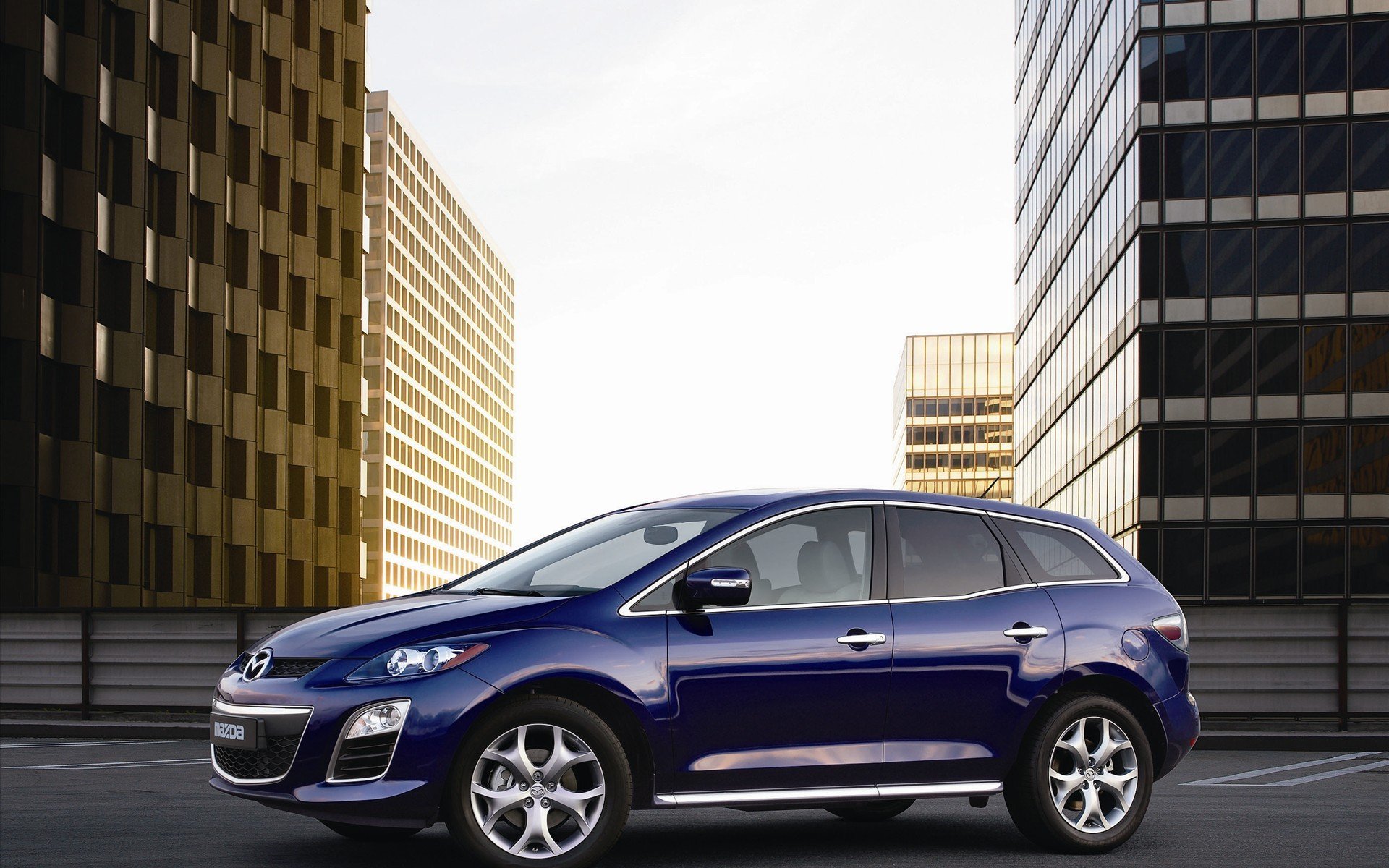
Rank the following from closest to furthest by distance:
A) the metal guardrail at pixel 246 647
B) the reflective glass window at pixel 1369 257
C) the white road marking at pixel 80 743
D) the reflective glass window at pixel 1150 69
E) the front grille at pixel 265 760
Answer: the front grille at pixel 265 760
the white road marking at pixel 80 743
the metal guardrail at pixel 246 647
the reflective glass window at pixel 1369 257
the reflective glass window at pixel 1150 69

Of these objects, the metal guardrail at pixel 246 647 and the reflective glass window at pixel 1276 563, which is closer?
the metal guardrail at pixel 246 647

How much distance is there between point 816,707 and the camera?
6438 millimetres

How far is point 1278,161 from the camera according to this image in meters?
44.0

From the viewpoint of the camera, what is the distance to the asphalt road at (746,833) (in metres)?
6.67

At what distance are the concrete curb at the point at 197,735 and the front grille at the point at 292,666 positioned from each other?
30.7ft

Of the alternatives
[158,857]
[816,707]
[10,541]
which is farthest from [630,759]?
[10,541]

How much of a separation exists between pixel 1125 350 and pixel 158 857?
42880mm

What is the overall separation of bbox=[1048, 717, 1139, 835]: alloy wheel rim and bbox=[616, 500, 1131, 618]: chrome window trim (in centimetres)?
67

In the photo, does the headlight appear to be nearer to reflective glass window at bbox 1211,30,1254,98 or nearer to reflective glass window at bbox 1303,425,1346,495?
reflective glass window at bbox 1303,425,1346,495

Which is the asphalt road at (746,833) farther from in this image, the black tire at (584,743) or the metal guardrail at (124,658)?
the metal guardrail at (124,658)

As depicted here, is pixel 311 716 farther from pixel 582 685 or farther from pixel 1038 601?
pixel 1038 601

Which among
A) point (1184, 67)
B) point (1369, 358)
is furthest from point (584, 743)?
point (1184, 67)

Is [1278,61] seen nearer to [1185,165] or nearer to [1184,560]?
[1185,165]

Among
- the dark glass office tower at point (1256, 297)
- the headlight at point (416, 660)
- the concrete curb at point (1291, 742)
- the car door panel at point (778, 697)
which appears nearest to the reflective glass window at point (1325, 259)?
the dark glass office tower at point (1256, 297)
